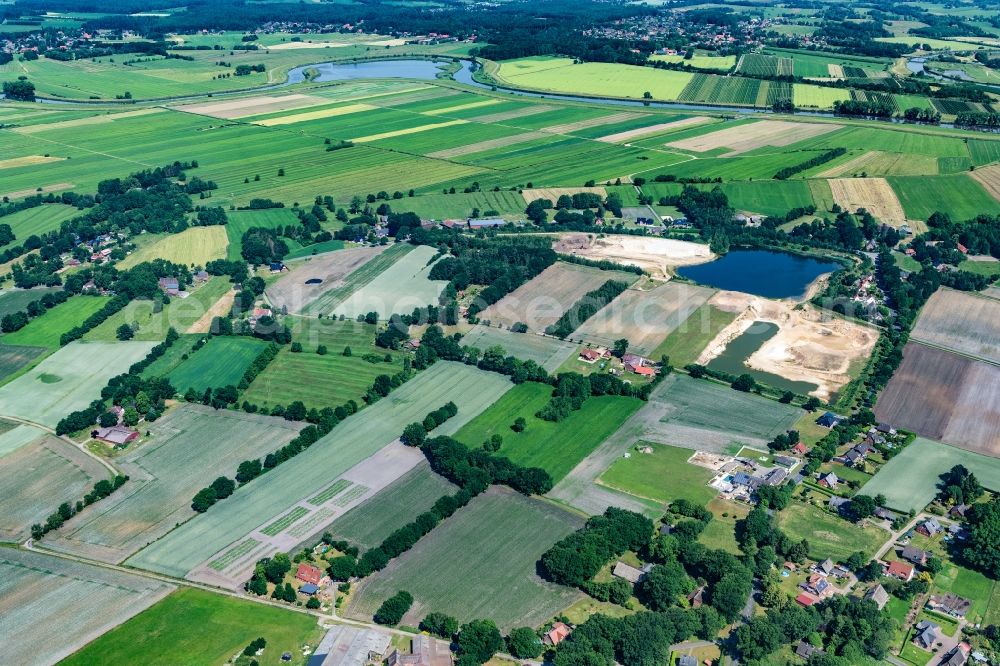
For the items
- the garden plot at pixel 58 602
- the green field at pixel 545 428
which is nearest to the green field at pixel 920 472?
the green field at pixel 545 428

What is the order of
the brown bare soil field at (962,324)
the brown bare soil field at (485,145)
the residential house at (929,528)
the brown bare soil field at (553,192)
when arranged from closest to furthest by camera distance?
the residential house at (929,528)
the brown bare soil field at (962,324)
the brown bare soil field at (553,192)
the brown bare soil field at (485,145)

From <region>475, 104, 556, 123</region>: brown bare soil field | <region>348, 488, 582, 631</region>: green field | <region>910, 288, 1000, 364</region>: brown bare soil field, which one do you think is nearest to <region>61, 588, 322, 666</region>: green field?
<region>348, 488, 582, 631</region>: green field

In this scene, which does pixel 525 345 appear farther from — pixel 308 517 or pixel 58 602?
pixel 58 602

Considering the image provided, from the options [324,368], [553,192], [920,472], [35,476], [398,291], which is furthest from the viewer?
[553,192]

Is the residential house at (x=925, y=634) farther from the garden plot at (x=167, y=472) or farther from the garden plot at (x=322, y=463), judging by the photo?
the garden plot at (x=167, y=472)

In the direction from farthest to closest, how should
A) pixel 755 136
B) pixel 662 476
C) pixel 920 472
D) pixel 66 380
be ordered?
pixel 755 136 → pixel 66 380 → pixel 662 476 → pixel 920 472

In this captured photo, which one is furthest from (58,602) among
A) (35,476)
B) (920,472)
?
(920,472)

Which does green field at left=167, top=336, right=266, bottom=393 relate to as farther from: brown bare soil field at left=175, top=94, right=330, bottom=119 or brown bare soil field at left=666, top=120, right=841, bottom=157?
brown bare soil field at left=175, top=94, right=330, bottom=119

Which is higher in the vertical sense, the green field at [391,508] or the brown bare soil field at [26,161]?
the brown bare soil field at [26,161]
